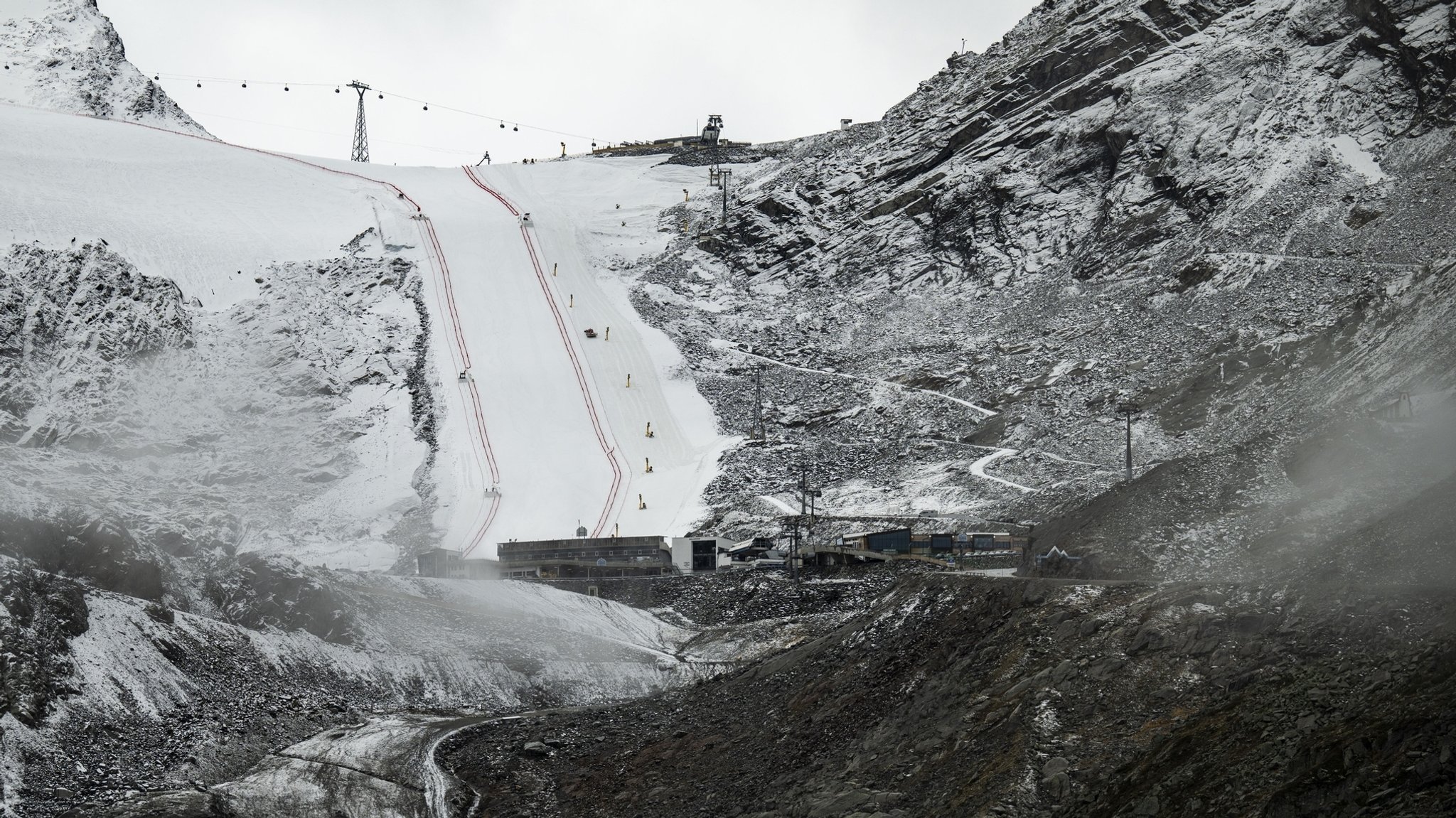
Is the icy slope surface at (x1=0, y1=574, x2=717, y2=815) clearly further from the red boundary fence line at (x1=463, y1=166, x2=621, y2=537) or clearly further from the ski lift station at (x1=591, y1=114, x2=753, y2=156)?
the ski lift station at (x1=591, y1=114, x2=753, y2=156)

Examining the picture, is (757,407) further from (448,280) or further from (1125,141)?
(1125,141)

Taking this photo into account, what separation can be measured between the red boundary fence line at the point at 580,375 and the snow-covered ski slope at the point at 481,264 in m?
0.14

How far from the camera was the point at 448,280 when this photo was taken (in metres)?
89.4

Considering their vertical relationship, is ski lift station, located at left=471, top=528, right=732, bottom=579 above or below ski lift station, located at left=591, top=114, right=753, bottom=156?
below

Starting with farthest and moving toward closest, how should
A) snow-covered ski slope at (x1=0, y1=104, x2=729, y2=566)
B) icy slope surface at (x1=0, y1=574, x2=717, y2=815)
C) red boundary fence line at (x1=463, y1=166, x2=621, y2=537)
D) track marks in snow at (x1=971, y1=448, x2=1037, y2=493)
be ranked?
1. snow-covered ski slope at (x1=0, y1=104, x2=729, y2=566)
2. red boundary fence line at (x1=463, y1=166, x2=621, y2=537)
3. track marks in snow at (x1=971, y1=448, x2=1037, y2=493)
4. icy slope surface at (x1=0, y1=574, x2=717, y2=815)

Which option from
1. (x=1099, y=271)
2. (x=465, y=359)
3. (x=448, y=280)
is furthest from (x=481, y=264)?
(x=1099, y=271)

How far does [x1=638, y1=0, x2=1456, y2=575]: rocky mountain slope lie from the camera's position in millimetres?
54125

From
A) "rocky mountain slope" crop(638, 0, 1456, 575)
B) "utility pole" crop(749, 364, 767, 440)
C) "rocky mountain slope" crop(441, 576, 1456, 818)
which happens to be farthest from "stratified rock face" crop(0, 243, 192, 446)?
"rocky mountain slope" crop(441, 576, 1456, 818)

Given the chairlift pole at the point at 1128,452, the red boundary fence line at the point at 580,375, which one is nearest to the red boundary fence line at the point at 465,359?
the red boundary fence line at the point at 580,375

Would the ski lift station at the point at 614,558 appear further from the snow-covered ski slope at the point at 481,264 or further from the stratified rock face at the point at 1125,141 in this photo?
the stratified rock face at the point at 1125,141

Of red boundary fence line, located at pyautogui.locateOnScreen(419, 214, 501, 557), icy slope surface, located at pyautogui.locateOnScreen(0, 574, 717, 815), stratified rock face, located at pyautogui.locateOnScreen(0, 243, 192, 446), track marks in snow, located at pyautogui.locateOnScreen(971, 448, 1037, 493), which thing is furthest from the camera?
stratified rock face, located at pyautogui.locateOnScreen(0, 243, 192, 446)

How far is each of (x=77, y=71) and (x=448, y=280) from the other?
5630 centimetres

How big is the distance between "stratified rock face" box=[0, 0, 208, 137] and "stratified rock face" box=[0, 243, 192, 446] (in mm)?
46372

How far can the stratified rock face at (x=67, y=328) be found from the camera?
65500mm
